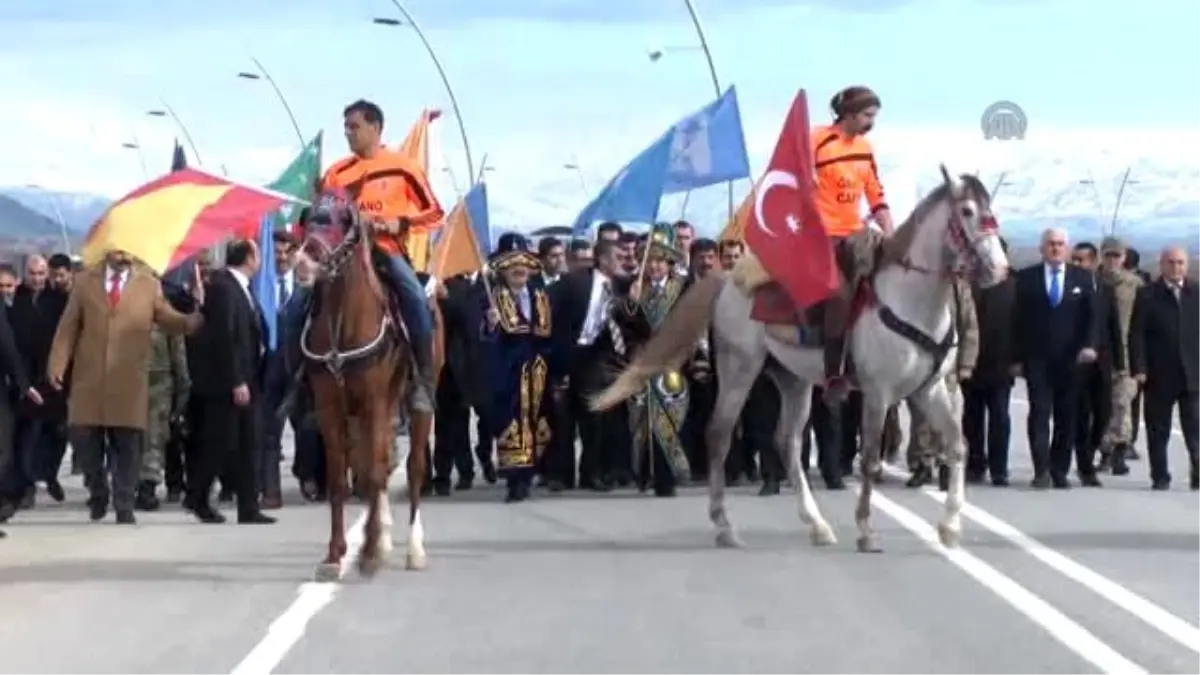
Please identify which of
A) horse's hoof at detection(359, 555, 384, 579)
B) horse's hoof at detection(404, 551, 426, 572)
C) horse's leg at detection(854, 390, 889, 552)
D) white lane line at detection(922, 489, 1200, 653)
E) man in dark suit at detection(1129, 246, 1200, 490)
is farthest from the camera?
Result: man in dark suit at detection(1129, 246, 1200, 490)

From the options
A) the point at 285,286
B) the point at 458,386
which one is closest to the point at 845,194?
the point at 458,386

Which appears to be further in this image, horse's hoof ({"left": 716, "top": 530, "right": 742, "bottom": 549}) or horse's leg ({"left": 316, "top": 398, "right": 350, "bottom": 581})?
horse's hoof ({"left": 716, "top": 530, "right": 742, "bottom": 549})

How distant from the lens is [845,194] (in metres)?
16.9

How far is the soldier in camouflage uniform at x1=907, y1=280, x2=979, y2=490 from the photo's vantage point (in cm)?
1689

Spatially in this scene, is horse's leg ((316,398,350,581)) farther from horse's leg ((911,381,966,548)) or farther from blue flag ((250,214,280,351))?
blue flag ((250,214,280,351))

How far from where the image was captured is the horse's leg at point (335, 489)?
14.4 metres

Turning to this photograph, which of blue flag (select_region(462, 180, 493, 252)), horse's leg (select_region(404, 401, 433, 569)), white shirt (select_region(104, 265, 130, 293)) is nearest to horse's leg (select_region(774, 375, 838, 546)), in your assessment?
horse's leg (select_region(404, 401, 433, 569))

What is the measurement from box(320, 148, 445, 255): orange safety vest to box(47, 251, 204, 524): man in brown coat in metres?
3.87

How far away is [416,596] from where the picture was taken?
45.1ft

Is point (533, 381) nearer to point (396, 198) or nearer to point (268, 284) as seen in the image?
point (268, 284)

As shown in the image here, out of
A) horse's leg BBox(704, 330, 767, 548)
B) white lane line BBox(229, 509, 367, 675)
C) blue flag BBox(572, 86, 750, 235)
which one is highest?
blue flag BBox(572, 86, 750, 235)

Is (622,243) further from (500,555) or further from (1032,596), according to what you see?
(1032,596)

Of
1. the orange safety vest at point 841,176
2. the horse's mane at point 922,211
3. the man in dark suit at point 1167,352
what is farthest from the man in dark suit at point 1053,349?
the horse's mane at point 922,211

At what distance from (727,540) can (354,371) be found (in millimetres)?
3018
